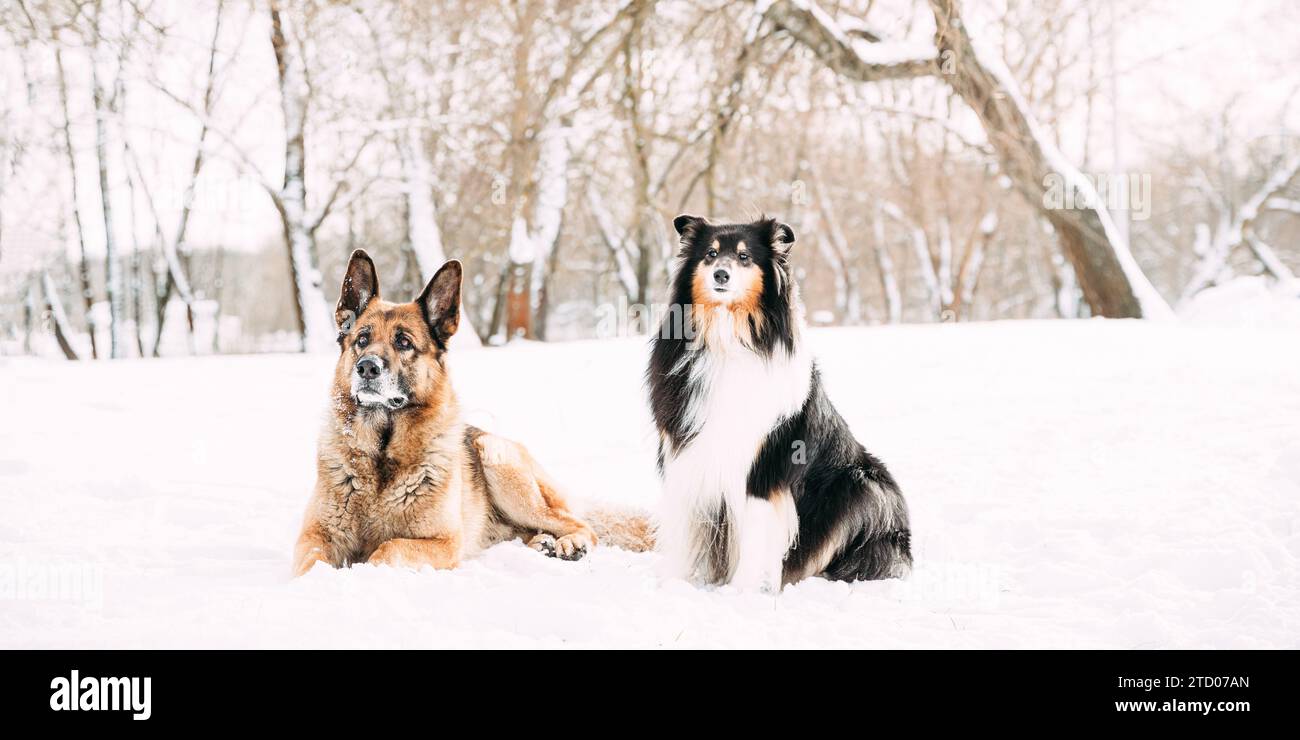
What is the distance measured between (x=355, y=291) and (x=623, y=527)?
87.5 inches

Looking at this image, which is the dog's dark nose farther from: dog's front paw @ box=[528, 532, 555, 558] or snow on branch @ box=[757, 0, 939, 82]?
snow on branch @ box=[757, 0, 939, 82]

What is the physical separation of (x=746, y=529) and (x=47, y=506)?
4.47 metres

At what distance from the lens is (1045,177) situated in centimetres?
1334

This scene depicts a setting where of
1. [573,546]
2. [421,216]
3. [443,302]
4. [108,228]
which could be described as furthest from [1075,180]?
[108,228]

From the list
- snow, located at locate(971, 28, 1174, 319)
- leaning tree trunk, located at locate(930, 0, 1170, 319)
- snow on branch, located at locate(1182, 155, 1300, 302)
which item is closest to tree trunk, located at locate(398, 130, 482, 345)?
leaning tree trunk, located at locate(930, 0, 1170, 319)

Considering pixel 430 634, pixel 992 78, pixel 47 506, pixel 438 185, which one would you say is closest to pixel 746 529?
pixel 430 634

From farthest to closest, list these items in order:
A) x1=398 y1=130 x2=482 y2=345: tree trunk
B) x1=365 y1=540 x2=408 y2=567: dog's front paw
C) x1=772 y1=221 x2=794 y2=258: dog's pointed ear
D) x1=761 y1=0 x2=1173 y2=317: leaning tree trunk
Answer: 1. x1=398 y1=130 x2=482 y2=345: tree trunk
2. x1=761 y1=0 x2=1173 y2=317: leaning tree trunk
3. x1=772 y1=221 x2=794 y2=258: dog's pointed ear
4. x1=365 y1=540 x2=408 y2=567: dog's front paw

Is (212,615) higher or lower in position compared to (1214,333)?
lower

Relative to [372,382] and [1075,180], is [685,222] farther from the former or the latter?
[1075,180]

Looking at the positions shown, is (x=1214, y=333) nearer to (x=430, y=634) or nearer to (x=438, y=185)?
(x=430, y=634)

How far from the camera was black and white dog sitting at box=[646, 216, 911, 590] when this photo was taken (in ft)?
14.8

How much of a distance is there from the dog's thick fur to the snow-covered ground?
33 cm

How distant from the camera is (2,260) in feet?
74.5

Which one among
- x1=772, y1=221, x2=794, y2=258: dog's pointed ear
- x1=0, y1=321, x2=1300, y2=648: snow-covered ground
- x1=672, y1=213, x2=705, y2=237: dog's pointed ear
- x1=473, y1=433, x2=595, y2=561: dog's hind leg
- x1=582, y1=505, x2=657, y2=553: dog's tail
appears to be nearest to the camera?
x1=0, y1=321, x2=1300, y2=648: snow-covered ground
